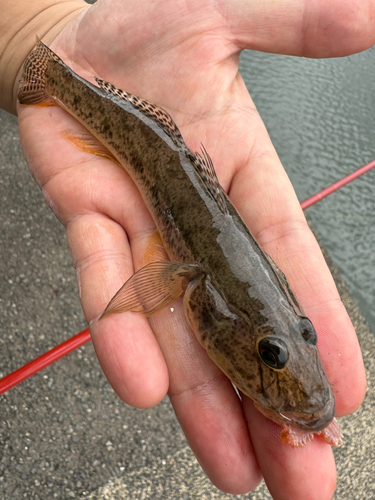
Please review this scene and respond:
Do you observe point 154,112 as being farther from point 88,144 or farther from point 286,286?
point 286,286

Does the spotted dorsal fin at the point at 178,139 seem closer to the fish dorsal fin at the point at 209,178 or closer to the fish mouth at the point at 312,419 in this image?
the fish dorsal fin at the point at 209,178

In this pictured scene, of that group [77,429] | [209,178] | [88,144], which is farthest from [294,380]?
[88,144]

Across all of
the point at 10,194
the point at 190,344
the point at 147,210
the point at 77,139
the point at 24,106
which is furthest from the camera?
the point at 10,194

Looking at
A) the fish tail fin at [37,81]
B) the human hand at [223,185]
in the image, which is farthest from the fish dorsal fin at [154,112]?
the fish tail fin at [37,81]

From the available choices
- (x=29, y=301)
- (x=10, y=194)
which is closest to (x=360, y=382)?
(x=29, y=301)

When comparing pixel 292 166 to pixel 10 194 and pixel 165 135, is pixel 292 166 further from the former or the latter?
pixel 10 194

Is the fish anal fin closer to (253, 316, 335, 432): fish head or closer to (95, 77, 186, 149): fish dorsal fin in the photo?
(95, 77, 186, 149): fish dorsal fin
